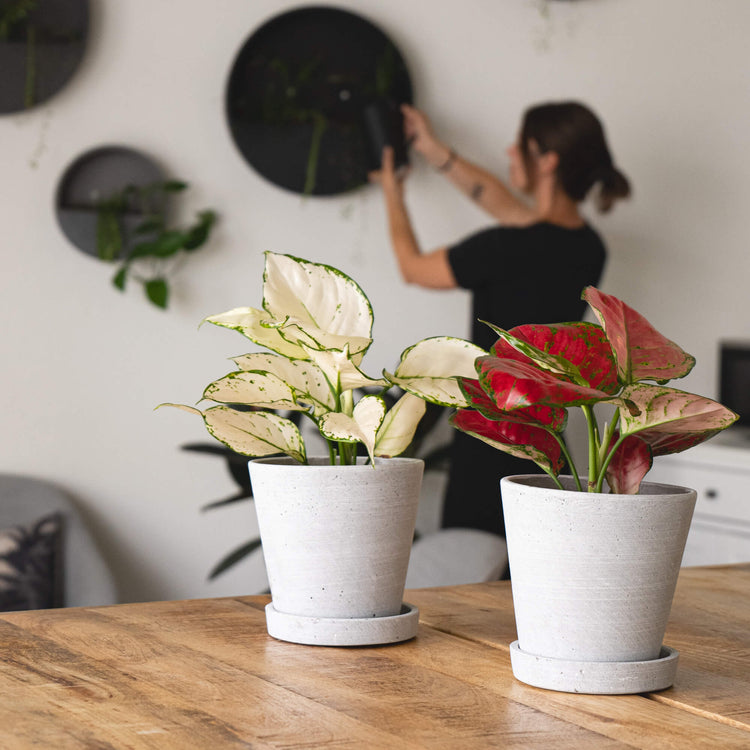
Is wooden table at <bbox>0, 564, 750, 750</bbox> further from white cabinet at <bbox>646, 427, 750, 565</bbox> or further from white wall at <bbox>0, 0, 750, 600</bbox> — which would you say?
white cabinet at <bbox>646, 427, 750, 565</bbox>

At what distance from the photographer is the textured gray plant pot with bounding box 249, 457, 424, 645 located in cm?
80

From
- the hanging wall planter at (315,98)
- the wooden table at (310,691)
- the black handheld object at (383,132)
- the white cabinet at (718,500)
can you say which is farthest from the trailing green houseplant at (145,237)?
the wooden table at (310,691)

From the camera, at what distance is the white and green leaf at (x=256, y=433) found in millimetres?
816

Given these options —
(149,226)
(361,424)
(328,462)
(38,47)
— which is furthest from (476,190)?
(361,424)

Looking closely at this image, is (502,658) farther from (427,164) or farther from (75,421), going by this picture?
(427,164)

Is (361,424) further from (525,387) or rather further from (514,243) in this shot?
(514,243)

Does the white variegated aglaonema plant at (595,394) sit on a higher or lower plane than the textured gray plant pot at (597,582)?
higher

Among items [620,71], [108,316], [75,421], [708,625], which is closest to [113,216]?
[108,316]

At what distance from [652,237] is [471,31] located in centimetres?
90

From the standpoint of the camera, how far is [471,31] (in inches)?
118

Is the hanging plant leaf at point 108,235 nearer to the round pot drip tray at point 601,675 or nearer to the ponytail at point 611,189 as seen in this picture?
the ponytail at point 611,189

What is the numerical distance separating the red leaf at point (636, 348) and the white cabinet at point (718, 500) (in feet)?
7.32

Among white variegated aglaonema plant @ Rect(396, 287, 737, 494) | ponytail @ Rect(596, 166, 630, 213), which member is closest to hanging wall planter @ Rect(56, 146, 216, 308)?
ponytail @ Rect(596, 166, 630, 213)

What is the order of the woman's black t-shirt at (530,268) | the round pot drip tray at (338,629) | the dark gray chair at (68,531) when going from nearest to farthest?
the round pot drip tray at (338,629) → the dark gray chair at (68,531) → the woman's black t-shirt at (530,268)
